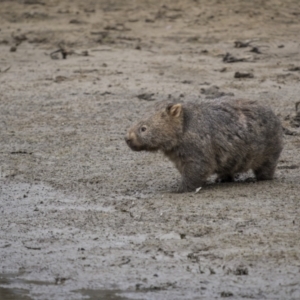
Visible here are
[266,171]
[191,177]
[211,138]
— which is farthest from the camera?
[266,171]

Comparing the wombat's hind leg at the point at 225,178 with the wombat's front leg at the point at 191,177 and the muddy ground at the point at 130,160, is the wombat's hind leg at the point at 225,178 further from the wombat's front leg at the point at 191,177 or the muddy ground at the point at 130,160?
the wombat's front leg at the point at 191,177

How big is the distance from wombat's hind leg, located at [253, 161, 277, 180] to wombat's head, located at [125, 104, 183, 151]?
2.94 ft

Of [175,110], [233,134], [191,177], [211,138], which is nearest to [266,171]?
[233,134]

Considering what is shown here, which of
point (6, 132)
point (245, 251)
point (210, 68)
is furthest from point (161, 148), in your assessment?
point (210, 68)

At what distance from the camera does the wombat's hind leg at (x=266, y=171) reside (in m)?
9.73

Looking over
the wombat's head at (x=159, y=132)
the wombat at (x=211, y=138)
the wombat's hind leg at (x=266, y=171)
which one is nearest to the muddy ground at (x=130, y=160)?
the wombat's hind leg at (x=266, y=171)

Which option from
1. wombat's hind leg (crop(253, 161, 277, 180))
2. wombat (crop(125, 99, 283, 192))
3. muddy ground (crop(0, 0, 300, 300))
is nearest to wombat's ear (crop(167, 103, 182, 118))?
wombat (crop(125, 99, 283, 192))

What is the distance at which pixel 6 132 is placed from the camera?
12.2 meters

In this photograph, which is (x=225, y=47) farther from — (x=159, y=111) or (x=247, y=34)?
(x=159, y=111)

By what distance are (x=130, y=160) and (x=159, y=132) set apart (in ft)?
4.69

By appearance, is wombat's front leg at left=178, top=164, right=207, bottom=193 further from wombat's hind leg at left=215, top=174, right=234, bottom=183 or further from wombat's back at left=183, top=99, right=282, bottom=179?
wombat's hind leg at left=215, top=174, right=234, bottom=183

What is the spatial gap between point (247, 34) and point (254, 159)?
23.5 feet

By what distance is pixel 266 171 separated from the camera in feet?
32.0

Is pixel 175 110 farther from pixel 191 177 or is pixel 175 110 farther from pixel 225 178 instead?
pixel 225 178
